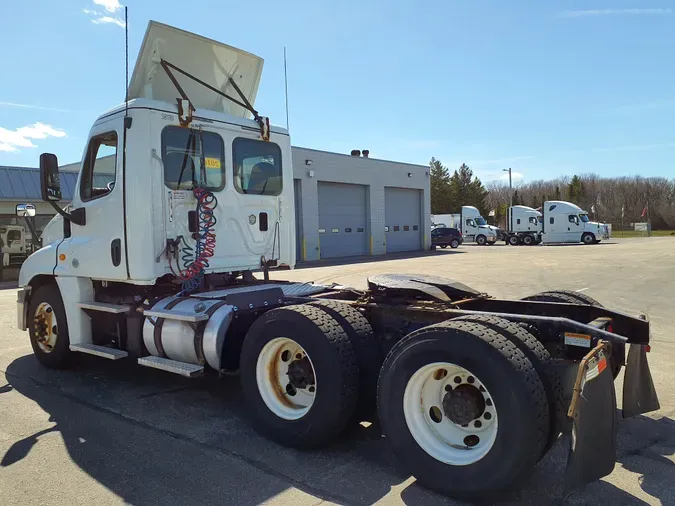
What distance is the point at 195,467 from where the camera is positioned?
3.87 metres

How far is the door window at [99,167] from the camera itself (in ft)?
18.5

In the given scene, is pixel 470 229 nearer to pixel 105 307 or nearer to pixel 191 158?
pixel 191 158

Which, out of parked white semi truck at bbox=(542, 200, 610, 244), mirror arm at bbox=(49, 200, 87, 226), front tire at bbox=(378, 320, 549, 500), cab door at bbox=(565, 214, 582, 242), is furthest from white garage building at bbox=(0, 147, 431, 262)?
front tire at bbox=(378, 320, 549, 500)

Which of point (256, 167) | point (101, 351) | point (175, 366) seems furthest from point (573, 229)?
point (175, 366)

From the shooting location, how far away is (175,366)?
A: 492cm

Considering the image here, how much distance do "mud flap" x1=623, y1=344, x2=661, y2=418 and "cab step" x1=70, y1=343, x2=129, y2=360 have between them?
184 inches

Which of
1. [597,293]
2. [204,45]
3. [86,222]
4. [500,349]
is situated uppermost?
[204,45]

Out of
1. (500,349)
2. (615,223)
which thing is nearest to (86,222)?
(500,349)

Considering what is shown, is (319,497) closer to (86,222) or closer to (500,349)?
(500,349)

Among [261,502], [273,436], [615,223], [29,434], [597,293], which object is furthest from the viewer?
[615,223]

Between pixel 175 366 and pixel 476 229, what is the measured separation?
45.2m

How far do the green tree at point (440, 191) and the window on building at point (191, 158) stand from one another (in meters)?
71.8

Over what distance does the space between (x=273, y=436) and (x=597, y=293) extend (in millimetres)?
10998

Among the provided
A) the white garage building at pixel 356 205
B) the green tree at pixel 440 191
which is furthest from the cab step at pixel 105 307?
the green tree at pixel 440 191
